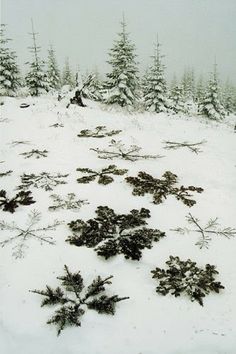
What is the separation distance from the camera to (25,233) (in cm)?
514

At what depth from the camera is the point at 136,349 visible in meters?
3.46

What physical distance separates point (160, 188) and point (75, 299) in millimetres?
3084

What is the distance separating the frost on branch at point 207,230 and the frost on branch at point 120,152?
268cm

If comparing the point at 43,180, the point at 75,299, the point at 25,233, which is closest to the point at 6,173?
the point at 43,180

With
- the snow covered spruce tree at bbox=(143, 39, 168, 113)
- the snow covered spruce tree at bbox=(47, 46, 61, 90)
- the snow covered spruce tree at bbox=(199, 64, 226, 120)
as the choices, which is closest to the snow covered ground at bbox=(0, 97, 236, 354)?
the snow covered spruce tree at bbox=(143, 39, 168, 113)

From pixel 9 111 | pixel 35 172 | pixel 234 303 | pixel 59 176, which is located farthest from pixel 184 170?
pixel 9 111

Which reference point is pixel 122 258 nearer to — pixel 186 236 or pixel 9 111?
pixel 186 236

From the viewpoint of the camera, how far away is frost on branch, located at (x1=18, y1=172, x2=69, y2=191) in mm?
6469

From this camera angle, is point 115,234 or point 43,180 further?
point 43,180

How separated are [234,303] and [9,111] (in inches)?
430

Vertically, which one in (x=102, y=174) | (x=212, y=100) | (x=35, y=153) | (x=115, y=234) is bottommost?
(x=212, y=100)

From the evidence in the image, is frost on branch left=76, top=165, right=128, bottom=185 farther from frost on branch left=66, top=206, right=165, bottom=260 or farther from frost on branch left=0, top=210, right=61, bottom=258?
frost on branch left=0, top=210, right=61, bottom=258

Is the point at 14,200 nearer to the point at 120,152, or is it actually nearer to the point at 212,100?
the point at 120,152

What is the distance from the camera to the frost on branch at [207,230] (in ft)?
17.0
